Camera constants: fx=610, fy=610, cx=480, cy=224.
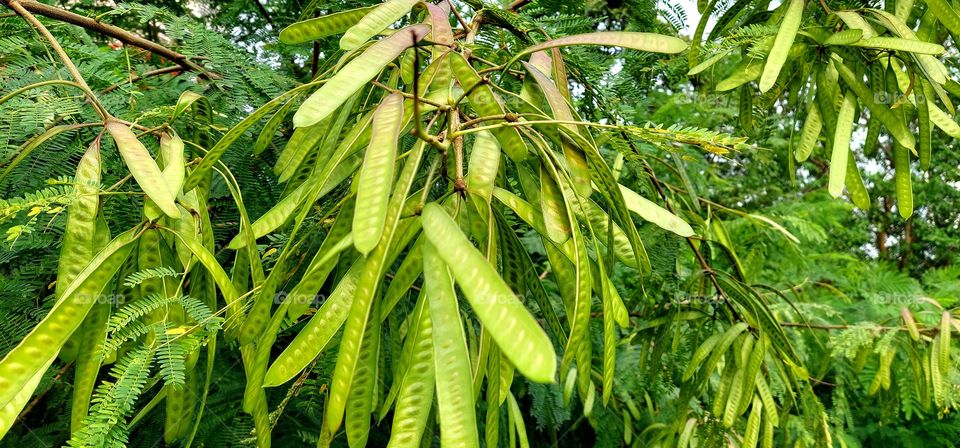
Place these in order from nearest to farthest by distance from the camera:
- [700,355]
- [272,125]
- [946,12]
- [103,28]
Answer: [272,125] < [946,12] < [103,28] < [700,355]

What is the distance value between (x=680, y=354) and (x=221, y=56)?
132 centimetres

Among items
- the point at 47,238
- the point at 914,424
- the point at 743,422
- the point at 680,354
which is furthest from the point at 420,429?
the point at 914,424

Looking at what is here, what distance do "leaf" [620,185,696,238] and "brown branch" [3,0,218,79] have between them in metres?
0.94

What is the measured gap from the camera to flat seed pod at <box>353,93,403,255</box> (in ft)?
1.56

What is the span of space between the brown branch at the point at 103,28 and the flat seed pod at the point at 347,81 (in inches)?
27.5

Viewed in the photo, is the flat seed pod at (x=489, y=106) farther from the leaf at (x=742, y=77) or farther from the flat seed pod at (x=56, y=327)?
the leaf at (x=742, y=77)

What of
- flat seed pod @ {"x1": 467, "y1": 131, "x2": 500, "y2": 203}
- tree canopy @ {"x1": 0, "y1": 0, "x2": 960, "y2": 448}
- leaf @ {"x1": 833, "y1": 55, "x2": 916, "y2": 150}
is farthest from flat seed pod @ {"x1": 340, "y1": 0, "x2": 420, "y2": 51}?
leaf @ {"x1": 833, "y1": 55, "x2": 916, "y2": 150}

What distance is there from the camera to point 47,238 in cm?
100

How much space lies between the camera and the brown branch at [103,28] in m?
0.97

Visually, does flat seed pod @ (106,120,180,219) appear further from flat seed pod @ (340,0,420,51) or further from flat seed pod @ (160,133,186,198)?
flat seed pod @ (340,0,420,51)

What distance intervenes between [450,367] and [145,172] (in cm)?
42

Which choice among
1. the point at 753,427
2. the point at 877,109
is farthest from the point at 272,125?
the point at 753,427

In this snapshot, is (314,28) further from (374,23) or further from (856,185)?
(856,185)

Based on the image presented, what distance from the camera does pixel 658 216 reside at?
2.29 feet
